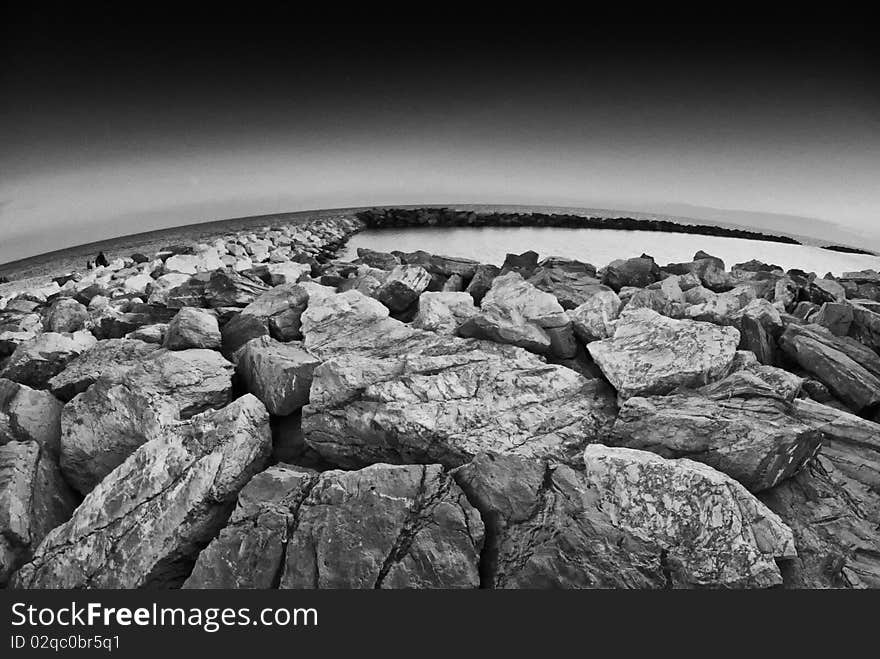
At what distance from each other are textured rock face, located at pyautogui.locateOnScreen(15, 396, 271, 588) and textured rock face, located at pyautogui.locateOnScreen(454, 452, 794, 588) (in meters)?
1.50

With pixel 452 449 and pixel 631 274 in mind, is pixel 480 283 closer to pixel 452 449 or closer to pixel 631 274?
pixel 631 274

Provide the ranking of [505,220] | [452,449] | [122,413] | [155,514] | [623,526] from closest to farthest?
[623,526] → [155,514] → [452,449] → [122,413] → [505,220]

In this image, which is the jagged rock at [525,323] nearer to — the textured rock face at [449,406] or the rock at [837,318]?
the textured rock face at [449,406]

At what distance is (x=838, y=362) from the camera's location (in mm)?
3650

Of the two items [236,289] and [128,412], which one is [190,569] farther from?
[236,289]

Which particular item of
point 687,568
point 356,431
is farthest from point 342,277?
point 687,568

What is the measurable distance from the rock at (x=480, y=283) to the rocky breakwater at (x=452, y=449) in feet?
2.71

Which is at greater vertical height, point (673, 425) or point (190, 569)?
point (673, 425)

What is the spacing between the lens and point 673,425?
9.30ft

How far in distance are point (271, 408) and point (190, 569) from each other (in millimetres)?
1201

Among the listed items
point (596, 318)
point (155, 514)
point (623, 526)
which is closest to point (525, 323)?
point (596, 318)

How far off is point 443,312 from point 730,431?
2.59 metres

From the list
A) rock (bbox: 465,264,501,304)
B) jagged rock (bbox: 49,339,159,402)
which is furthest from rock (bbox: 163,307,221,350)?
rock (bbox: 465,264,501,304)

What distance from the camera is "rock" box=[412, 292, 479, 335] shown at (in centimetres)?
432
